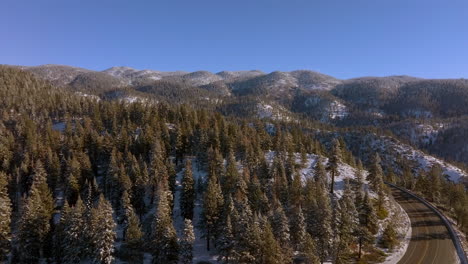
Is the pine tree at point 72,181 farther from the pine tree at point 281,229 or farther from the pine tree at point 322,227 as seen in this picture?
the pine tree at point 322,227

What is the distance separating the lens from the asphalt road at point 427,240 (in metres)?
48.0

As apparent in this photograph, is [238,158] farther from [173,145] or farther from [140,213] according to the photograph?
[140,213]

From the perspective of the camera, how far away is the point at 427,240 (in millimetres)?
55250

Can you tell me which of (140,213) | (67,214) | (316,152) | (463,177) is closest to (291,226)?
(140,213)

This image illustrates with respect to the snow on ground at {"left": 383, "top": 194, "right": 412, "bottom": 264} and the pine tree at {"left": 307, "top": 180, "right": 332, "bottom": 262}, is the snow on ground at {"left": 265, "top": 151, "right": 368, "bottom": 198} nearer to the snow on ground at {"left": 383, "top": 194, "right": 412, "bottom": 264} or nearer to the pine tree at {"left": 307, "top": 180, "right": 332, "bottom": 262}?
the snow on ground at {"left": 383, "top": 194, "right": 412, "bottom": 264}

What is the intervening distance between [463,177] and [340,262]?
172 metres

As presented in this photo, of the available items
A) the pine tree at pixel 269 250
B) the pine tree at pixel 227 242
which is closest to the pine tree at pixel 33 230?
the pine tree at pixel 227 242

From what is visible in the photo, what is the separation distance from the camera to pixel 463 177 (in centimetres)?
15975

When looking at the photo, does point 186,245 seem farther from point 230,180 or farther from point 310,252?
point 310,252

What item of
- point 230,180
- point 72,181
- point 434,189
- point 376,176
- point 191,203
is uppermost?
point 376,176

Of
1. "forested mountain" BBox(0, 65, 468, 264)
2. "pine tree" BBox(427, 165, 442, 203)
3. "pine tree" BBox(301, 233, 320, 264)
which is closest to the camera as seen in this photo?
"pine tree" BBox(301, 233, 320, 264)

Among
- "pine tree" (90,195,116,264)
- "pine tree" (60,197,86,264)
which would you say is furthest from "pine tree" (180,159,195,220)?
"pine tree" (60,197,86,264)

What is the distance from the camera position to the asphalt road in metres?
48.0

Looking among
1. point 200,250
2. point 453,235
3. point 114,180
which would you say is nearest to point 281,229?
point 200,250
